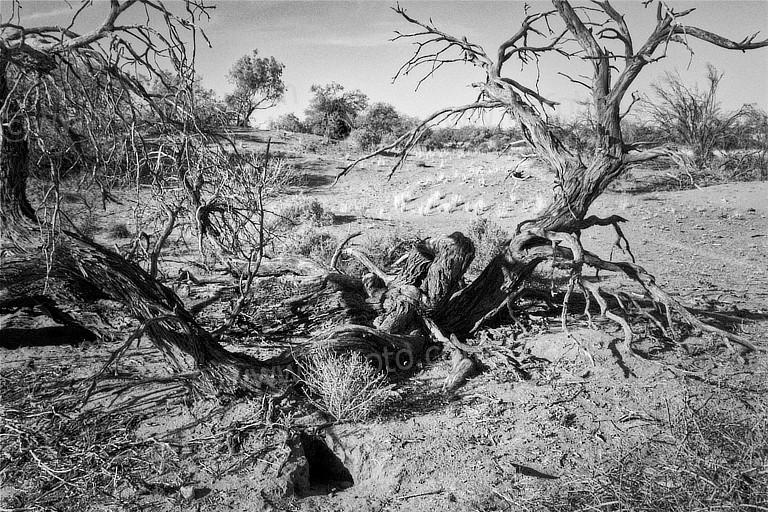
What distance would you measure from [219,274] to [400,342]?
112 inches

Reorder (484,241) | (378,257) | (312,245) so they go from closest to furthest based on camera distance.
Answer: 1. (378,257)
2. (312,245)
3. (484,241)

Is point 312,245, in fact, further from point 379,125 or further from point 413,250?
point 379,125

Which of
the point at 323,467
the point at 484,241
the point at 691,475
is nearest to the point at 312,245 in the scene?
the point at 484,241

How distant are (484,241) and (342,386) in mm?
6396

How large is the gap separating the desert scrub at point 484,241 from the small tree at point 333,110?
19.2m

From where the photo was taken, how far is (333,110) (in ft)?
106

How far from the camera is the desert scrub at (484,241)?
32.2 feet

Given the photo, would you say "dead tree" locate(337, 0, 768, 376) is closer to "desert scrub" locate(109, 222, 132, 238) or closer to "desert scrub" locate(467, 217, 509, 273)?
"desert scrub" locate(467, 217, 509, 273)

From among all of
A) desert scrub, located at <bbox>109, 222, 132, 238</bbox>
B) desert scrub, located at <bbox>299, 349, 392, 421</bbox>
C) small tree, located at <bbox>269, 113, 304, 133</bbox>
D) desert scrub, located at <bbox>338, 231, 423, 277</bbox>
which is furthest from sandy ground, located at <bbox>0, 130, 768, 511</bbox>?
small tree, located at <bbox>269, 113, 304, 133</bbox>

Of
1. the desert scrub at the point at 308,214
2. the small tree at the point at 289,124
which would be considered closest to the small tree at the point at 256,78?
the small tree at the point at 289,124

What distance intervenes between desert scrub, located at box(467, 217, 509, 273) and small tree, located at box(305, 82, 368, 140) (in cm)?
1920

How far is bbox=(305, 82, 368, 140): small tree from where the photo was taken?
30.9m

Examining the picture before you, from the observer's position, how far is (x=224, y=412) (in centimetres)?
500

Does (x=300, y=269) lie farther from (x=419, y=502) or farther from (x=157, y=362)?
(x=419, y=502)
